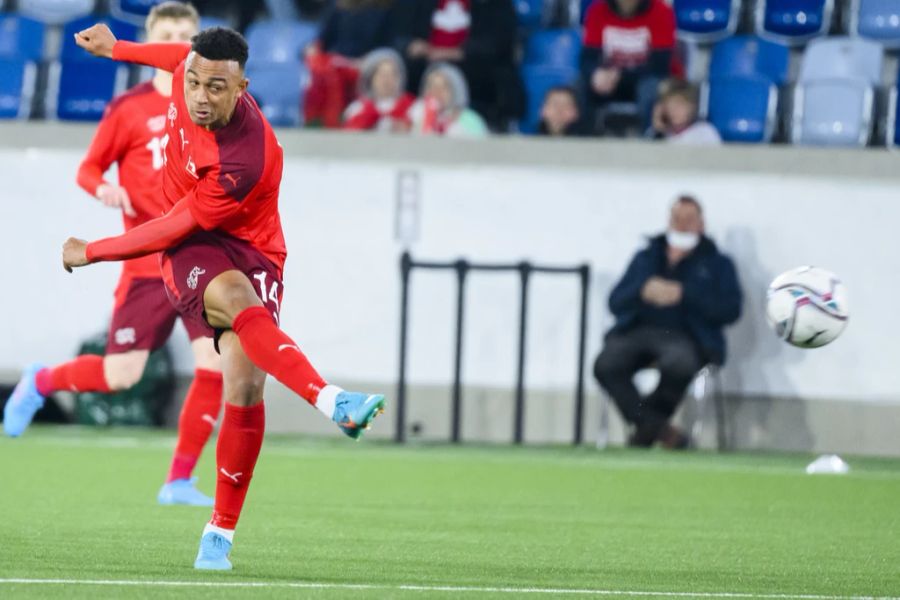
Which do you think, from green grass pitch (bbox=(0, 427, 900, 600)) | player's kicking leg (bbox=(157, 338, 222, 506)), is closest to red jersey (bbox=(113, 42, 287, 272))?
green grass pitch (bbox=(0, 427, 900, 600))

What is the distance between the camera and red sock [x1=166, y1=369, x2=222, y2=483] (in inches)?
316

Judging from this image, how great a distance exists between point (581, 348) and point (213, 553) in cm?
711

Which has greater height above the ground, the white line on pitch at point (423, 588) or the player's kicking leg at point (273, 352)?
the player's kicking leg at point (273, 352)

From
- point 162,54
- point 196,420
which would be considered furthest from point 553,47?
point 162,54

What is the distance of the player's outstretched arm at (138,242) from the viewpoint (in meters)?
5.70

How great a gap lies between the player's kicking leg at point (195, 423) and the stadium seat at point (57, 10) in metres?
7.70

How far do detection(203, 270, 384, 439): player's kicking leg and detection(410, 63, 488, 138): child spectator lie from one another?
7.49 meters

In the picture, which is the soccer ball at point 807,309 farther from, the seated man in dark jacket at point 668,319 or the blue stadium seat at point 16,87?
the blue stadium seat at point 16,87

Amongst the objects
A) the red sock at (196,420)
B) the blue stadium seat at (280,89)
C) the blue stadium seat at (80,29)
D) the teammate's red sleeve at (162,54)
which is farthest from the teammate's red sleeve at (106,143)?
the blue stadium seat at (80,29)

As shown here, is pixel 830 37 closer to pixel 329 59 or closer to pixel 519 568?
pixel 329 59

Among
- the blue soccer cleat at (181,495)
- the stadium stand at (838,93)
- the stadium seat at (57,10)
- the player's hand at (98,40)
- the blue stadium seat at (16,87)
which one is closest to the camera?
the player's hand at (98,40)

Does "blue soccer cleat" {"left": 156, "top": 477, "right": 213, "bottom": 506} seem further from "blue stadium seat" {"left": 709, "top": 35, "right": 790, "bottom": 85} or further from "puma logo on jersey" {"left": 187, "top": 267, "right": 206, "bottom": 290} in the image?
"blue stadium seat" {"left": 709, "top": 35, "right": 790, "bottom": 85}

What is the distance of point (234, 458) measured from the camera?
5695 millimetres

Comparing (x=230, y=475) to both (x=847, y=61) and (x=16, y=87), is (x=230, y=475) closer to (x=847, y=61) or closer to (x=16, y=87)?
(x=847, y=61)
